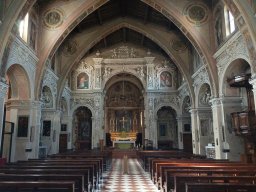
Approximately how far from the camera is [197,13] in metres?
15.1

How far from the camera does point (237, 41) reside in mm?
11812

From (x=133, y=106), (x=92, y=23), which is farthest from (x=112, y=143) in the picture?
(x=92, y=23)

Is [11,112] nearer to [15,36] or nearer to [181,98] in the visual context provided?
[15,36]

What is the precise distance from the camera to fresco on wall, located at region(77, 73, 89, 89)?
2512 centimetres

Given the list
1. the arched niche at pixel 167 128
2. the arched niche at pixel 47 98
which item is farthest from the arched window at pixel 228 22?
the arched niche at pixel 167 128

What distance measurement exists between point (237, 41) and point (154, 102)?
13394 mm

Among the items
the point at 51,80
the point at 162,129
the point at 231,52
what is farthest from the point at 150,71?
the point at 231,52

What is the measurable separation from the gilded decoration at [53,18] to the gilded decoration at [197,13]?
25.2 feet

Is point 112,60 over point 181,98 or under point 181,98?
over

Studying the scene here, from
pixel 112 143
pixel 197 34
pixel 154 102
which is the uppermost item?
pixel 197 34

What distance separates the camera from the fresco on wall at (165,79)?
25.0 m

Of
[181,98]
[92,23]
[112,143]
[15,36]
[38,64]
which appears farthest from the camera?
[112,143]

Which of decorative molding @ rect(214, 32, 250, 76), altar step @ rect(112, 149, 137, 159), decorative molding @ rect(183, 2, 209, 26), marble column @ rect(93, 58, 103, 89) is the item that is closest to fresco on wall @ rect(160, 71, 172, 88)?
marble column @ rect(93, 58, 103, 89)

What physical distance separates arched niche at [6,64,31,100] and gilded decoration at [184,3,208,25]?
33.1 ft
